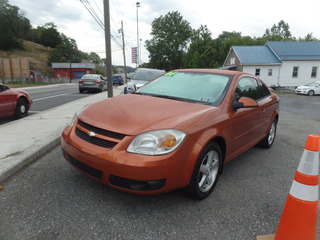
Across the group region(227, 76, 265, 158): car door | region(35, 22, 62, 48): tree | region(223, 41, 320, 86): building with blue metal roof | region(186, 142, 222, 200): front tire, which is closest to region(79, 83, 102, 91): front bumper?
region(227, 76, 265, 158): car door

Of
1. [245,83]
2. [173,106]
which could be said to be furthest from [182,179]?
[245,83]

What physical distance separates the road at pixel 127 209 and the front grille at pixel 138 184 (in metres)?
0.35

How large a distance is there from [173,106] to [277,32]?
96061mm

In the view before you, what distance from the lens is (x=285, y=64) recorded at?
29.2 m

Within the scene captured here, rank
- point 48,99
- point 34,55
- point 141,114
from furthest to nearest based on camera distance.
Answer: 1. point 34,55
2. point 48,99
3. point 141,114

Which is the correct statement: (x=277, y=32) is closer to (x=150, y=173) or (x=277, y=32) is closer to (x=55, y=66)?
(x=55, y=66)

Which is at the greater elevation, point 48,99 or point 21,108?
point 21,108

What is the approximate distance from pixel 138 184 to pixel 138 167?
0.20m

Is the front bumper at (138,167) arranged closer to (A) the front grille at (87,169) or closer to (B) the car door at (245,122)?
(A) the front grille at (87,169)

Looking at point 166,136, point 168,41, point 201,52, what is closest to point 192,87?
point 166,136

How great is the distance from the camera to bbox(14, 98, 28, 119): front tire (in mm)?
7055

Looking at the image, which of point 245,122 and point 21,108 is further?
point 21,108

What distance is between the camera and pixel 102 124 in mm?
2393

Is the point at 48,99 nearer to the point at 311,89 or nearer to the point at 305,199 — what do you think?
the point at 305,199
